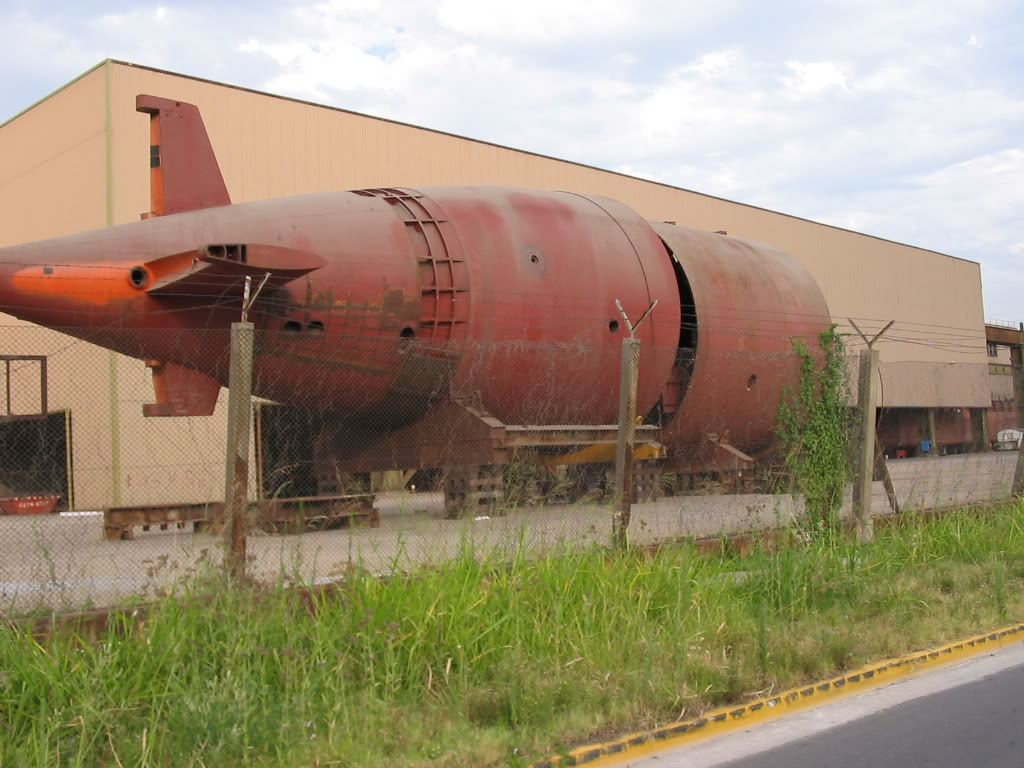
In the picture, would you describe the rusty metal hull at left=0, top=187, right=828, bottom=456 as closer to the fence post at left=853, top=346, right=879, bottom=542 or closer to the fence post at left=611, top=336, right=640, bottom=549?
the fence post at left=611, top=336, right=640, bottom=549

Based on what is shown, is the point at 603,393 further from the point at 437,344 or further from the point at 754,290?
the point at 754,290

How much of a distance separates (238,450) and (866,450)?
5.98m

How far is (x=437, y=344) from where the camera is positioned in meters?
10.0

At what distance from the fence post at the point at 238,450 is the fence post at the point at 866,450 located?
5829 millimetres

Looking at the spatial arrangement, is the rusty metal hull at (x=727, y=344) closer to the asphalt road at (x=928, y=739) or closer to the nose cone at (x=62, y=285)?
the asphalt road at (x=928, y=739)

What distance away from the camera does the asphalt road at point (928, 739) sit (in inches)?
186

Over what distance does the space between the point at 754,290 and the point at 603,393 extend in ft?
11.9

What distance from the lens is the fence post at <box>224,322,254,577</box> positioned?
18.6 ft

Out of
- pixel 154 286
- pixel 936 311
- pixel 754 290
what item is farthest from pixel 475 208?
pixel 936 311

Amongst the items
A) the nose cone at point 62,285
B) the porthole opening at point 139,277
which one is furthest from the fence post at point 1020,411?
the nose cone at point 62,285

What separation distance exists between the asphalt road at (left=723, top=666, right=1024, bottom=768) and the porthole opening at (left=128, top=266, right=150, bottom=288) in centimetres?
653

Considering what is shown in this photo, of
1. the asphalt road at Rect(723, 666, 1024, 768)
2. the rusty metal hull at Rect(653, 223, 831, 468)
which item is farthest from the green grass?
the rusty metal hull at Rect(653, 223, 831, 468)

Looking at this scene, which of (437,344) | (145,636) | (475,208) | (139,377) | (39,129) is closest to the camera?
(145,636)

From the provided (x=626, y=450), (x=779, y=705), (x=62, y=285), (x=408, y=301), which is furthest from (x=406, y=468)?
(x=779, y=705)
